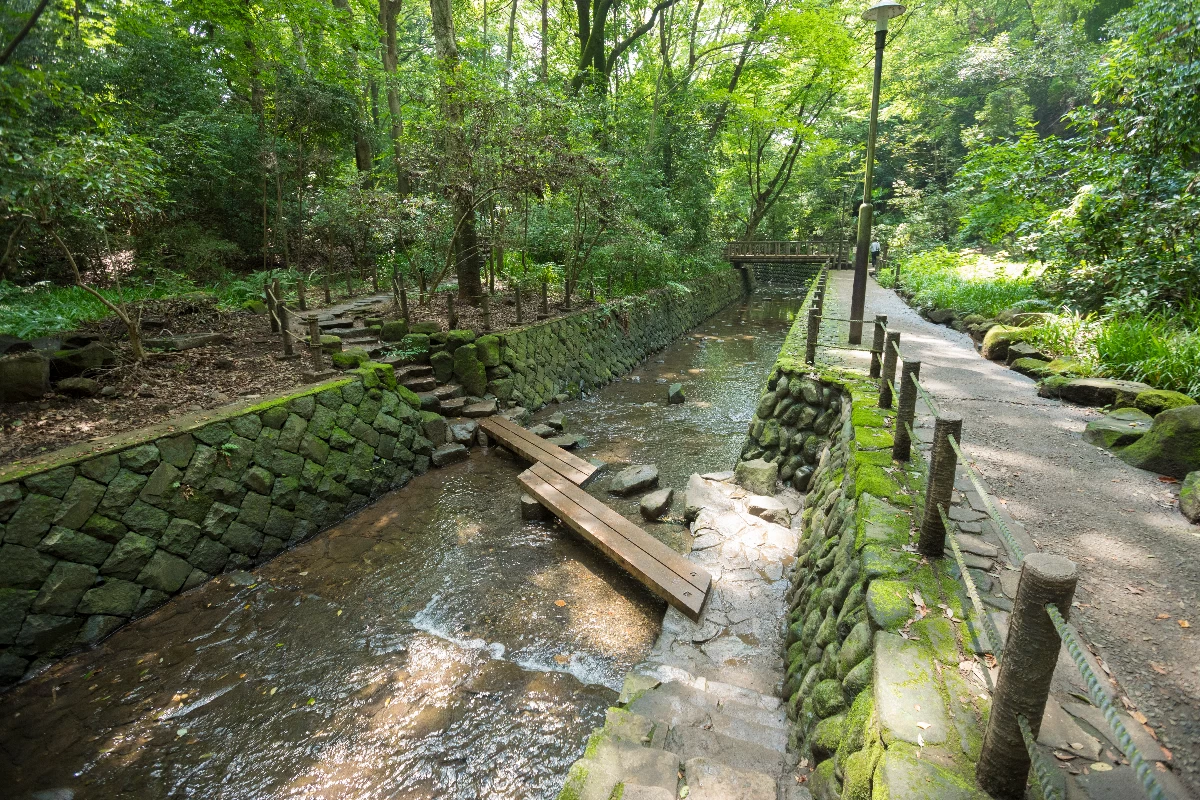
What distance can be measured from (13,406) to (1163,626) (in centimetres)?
834

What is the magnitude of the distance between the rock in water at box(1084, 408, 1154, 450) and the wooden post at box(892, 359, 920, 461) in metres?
1.85

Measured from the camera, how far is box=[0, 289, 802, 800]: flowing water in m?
3.00

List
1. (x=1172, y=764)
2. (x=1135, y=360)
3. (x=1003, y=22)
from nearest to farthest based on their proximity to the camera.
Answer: (x=1172, y=764) < (x=1135, y=360) < (x=1003, y=22)

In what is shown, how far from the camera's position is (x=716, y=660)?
3.63 m

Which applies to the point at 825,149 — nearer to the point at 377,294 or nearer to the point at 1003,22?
the point at 1003,22

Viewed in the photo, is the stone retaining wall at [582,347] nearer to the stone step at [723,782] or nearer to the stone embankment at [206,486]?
the stone embankment at [206,486]

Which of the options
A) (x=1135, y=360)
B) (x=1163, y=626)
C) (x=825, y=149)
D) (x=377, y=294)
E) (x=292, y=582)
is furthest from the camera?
(x=825, y=149)

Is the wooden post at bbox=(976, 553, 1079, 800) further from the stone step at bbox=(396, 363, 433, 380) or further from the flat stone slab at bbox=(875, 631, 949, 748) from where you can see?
the stone step at bbox=(396, 363, 433, 380)

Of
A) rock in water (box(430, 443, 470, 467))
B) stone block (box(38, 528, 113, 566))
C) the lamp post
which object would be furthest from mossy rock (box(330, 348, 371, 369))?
the lamp post

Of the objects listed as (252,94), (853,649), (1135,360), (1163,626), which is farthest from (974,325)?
(252,94)

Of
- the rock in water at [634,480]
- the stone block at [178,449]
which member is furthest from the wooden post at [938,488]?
the stone block at [178,449]

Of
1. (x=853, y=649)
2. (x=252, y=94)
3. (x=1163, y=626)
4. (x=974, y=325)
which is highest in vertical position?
(x=252, y=94)

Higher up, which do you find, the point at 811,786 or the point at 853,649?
the point at 853,649

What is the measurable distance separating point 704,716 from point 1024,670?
2060 mm
